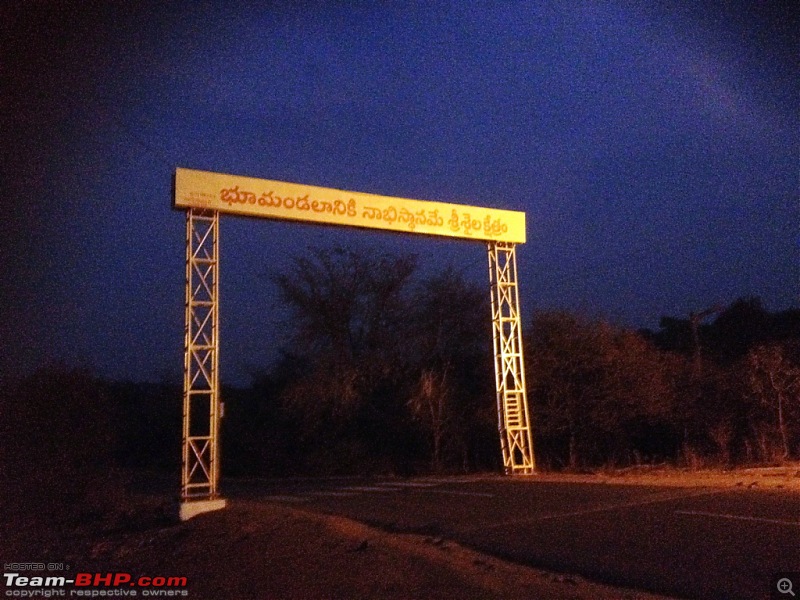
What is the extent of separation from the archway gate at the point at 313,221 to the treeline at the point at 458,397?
375 cm

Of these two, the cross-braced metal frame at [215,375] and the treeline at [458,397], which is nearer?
Result: the cross-braced metal frame at [215,375]

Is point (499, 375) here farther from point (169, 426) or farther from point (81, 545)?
point (169, 426)

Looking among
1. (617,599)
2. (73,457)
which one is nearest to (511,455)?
(73,457)

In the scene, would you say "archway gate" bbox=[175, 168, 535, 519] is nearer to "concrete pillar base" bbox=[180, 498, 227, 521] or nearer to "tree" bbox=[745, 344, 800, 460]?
"concrete pillar base" bbox=[180, 498, 227, 521]

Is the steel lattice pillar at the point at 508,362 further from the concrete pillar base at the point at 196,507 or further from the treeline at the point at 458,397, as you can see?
the concrete pillar base at the point at 196,507

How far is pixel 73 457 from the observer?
16.4 metres

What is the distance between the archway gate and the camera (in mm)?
16734

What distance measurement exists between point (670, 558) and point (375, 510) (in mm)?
6911

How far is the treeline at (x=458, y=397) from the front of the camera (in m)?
24.8

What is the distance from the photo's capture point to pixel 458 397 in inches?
1195

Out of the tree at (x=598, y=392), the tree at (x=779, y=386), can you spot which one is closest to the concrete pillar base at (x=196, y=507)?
the tree at (x=598, y=392)

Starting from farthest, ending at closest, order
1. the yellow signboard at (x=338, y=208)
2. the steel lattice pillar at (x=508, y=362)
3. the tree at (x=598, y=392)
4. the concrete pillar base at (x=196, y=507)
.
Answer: the tree at (x=598, y=392) → the steel lattice pillar at (x=508, y=362) → the yellow signboard at (x=338, y=208) → the concrete pillar base at (x=196, y=507)

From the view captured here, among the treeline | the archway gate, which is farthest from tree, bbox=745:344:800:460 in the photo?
the archway gate

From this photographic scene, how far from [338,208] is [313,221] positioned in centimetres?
68
